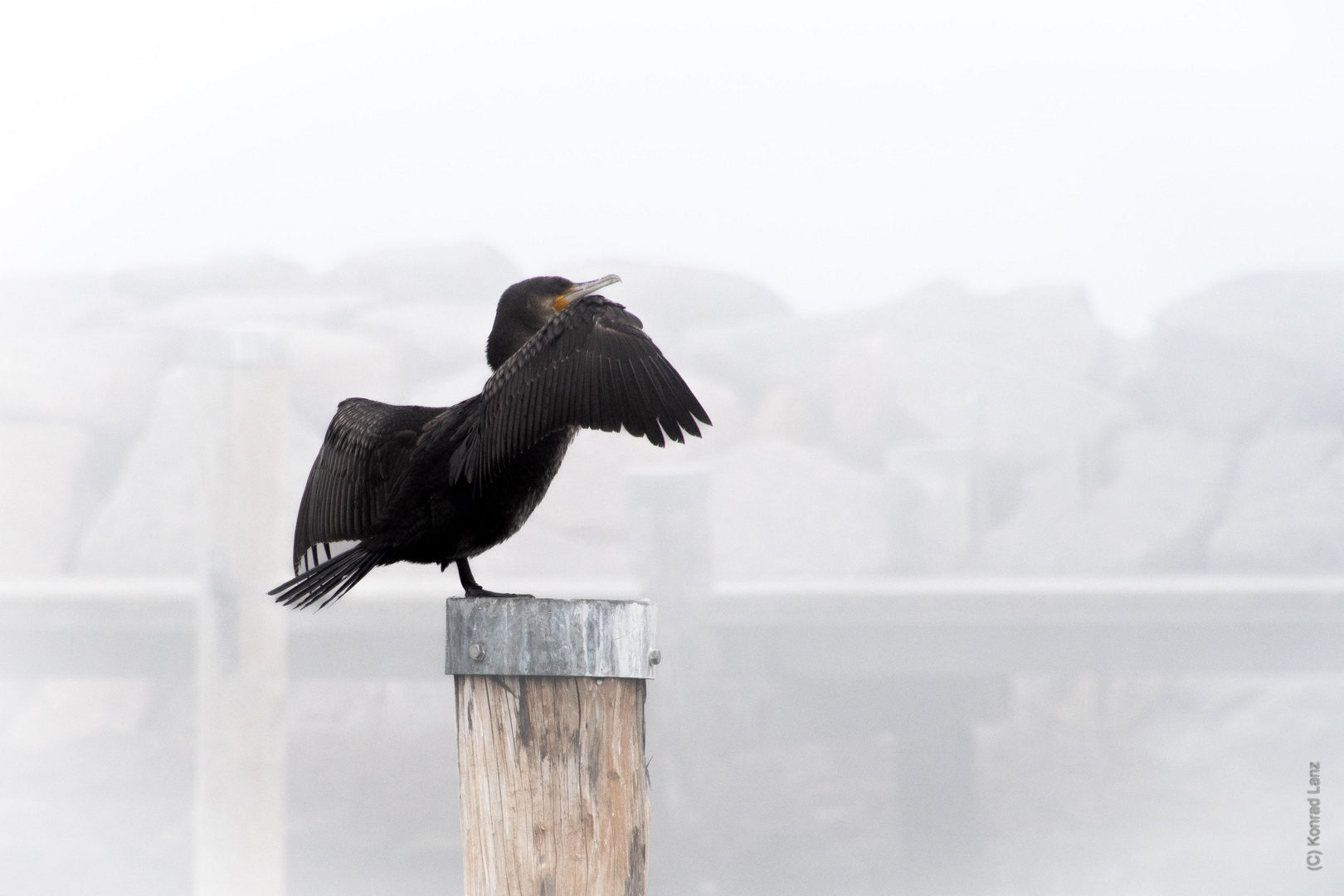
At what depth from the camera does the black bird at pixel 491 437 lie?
11.0 feet

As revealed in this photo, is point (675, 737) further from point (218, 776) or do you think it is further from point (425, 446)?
point (425, 446)

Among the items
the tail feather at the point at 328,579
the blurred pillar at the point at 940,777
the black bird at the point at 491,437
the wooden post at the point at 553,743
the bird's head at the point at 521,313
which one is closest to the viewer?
the wooden post at the point at 553,743

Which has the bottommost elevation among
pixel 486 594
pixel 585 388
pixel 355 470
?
pixel 486 594

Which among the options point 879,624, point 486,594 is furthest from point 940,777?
point 486,594

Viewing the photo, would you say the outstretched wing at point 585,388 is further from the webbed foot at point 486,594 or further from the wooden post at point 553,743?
the wooden post at point 553,743

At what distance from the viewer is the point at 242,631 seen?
701 inches

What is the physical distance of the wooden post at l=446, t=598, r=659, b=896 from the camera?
302 cm

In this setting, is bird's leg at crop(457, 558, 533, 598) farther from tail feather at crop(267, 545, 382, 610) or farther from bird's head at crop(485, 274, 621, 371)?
bird's head at crop(485, 274, 621, 371)

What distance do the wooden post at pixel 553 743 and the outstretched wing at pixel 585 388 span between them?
525 mm

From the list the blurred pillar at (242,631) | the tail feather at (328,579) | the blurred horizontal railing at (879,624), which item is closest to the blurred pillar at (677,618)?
the blurred horizontal railing at (879,624)

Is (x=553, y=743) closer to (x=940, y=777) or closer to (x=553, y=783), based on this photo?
(x=553, y=783)

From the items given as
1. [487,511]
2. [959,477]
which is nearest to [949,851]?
[959,477]

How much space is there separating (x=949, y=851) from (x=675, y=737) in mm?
9892

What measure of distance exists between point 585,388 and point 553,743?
93cm
